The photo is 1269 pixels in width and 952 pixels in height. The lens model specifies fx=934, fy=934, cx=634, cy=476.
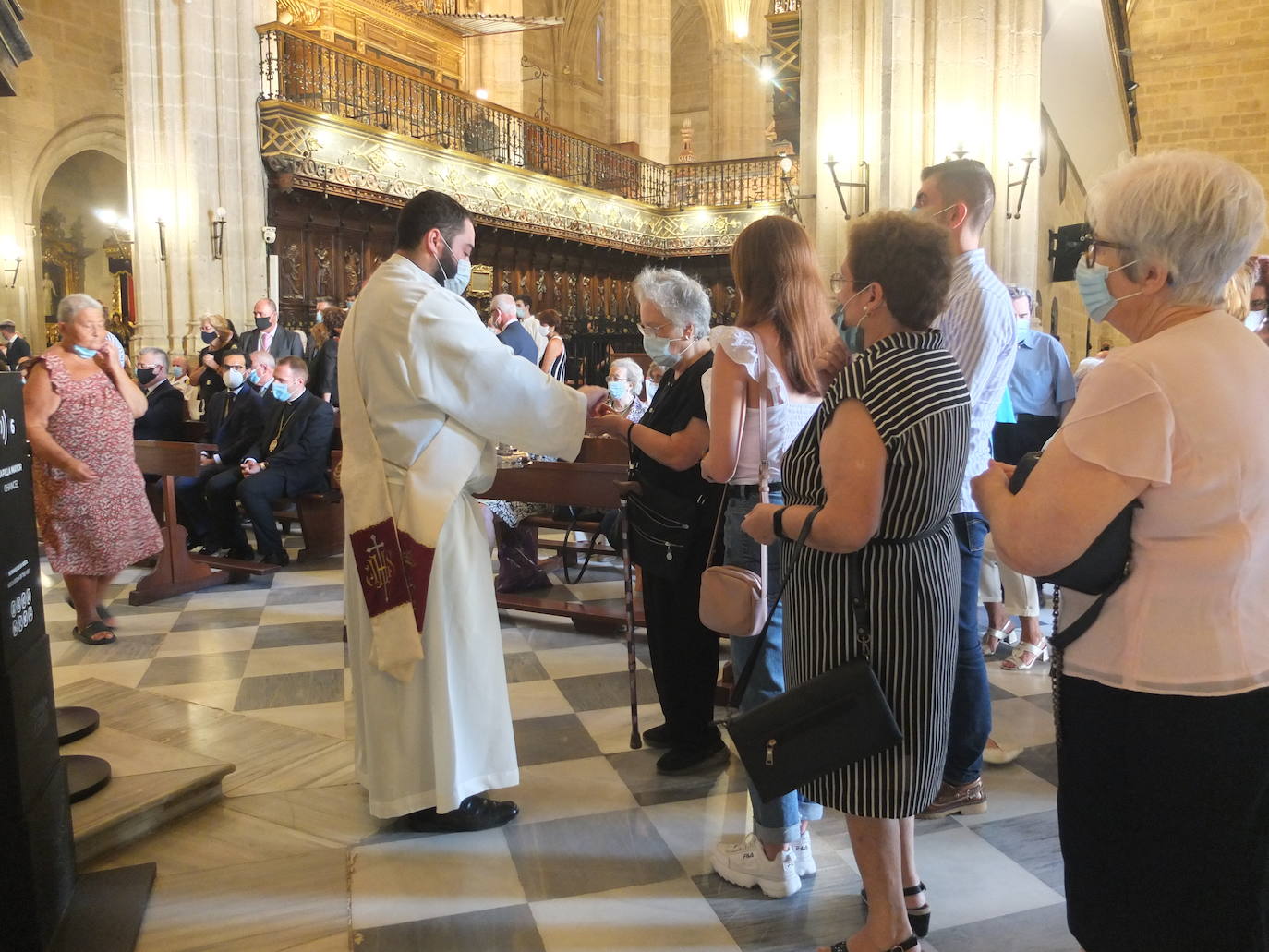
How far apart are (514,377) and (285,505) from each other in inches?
192

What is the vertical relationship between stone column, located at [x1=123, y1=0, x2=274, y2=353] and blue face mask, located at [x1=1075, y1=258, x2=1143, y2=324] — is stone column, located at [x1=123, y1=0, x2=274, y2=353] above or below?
above

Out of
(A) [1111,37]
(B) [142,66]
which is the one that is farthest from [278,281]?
(A) [1111,37]

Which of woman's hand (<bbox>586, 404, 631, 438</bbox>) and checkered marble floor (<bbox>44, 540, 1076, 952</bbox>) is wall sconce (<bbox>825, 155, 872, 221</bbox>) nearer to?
checkered marble floor (<bbox>44, 540, 1076, 952</bbox>)

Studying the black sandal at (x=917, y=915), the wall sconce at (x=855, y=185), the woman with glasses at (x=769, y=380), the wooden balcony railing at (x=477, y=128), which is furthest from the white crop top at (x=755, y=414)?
the wooden balcony railing at (x=477, y=128)

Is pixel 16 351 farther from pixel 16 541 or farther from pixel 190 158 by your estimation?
pixel 16 541

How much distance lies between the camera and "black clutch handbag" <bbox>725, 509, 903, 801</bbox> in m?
1.67

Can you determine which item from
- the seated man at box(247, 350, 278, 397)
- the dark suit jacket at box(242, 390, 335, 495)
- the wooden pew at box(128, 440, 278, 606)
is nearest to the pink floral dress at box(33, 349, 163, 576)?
the wooden pew at box(128, 440, 278, 606)

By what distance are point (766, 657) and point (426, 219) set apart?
1512mm

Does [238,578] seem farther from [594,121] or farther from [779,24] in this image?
[594,121]

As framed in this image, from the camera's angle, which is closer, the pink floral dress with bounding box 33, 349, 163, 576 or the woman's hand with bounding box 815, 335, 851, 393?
the woman's hand with bounding box 815, 335, 851, 393

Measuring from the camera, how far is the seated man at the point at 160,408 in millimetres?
6613

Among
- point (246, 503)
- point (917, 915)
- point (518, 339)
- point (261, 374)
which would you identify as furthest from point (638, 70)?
point (917, 915)

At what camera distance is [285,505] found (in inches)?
269

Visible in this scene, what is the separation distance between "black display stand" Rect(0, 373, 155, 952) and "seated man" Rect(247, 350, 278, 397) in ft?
15.1
